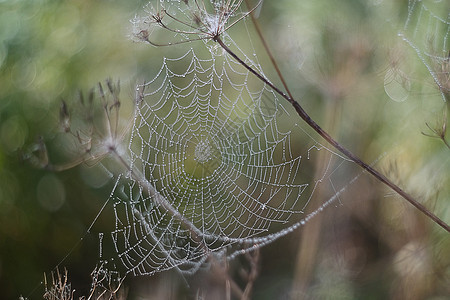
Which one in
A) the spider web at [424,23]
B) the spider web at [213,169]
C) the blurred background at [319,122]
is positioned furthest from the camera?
the spider web at [424,23]

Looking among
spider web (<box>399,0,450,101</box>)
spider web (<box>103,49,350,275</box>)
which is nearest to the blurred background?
spider web (<box>399,0,450,101</box>)

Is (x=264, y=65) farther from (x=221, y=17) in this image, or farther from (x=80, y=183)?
(x=221, y=17)

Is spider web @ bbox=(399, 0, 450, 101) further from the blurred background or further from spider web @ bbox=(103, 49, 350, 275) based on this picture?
spider web @ bbox=(103, 49, 350, 275)

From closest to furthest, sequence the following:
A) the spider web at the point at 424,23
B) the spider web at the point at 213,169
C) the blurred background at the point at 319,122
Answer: the spider web at the point at 213,169
the blurred background at the point at 319,122
the spider web at the point at 424,23

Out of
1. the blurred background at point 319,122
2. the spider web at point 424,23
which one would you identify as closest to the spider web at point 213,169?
the blurred background at point 319,122

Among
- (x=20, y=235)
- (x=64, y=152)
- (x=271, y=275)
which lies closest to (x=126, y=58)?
(x=64, y=152)

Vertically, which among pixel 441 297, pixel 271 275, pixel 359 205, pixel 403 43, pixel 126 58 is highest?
pixel 126 58

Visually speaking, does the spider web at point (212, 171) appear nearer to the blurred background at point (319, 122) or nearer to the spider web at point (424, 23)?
the blurred background at point (319, 122)

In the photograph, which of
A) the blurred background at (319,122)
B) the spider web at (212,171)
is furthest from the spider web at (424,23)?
the spider web at (212,171)

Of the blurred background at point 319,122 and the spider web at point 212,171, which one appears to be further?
the blurred background at point 319,122
